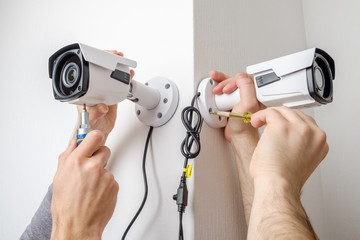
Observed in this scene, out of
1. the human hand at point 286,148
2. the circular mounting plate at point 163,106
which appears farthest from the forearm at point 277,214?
the circular mounting plate at point 163,106

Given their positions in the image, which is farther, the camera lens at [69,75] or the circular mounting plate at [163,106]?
the circular mounting plate at [163,106]

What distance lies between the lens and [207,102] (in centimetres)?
57

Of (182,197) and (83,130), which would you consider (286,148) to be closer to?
(182,197)

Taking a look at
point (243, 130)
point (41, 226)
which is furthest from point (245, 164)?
point (41, 226)

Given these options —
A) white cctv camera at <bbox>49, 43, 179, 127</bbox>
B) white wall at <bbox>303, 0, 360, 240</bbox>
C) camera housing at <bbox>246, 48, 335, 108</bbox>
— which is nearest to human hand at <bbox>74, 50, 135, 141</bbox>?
white cctv camera at <bbox>49, 43, 179, 127</bbox>

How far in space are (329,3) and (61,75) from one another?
49.7 inches

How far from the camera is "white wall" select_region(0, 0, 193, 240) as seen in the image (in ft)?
1.89

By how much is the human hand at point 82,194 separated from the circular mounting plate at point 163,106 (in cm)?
15

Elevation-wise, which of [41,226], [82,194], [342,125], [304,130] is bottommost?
[41,226]

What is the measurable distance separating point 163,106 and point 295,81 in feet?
0.95

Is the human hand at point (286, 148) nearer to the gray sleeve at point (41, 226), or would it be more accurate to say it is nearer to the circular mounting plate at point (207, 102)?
the circular mounting plate at point (207, 102)

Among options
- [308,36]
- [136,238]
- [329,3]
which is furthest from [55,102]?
[329,3]

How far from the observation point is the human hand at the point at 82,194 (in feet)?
1.54

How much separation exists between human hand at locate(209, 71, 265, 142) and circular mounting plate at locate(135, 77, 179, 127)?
10 centimetres
